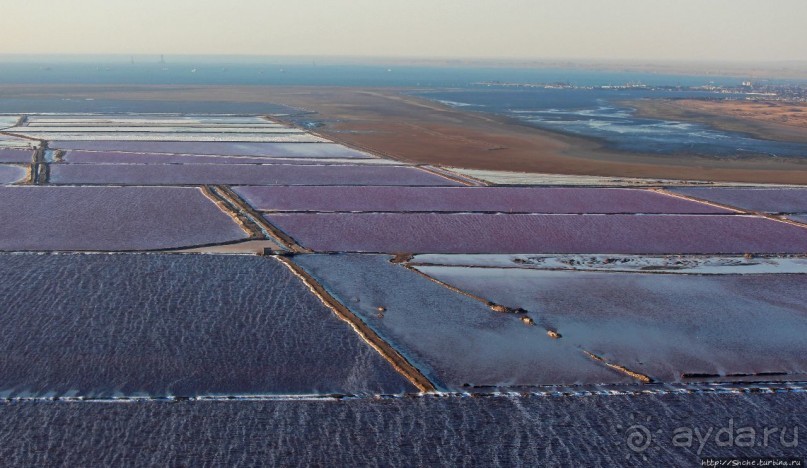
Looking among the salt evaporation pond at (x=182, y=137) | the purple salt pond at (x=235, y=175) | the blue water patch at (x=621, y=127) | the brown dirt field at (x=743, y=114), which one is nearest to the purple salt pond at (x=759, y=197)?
the purple salt pond at (x=235, y=175)

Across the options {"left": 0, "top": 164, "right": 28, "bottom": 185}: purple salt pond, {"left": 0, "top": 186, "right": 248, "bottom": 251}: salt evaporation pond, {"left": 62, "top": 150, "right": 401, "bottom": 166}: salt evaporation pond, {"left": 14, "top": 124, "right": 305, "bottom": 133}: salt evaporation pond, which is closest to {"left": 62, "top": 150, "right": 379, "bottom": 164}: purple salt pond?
{"left": 62, "top": 150, "right": 401, "bottom": 166}: salt evaporation pond

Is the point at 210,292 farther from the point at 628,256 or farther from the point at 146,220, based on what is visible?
the point at 628,256

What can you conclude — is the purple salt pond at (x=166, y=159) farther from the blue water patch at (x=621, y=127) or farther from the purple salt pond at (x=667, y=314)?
the blue water patch at (x=621, y=127)

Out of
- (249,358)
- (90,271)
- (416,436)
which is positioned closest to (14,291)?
(90,271)

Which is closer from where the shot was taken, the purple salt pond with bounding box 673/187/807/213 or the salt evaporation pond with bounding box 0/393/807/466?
the salt evaporation pond with bounding box 0/393/807/466

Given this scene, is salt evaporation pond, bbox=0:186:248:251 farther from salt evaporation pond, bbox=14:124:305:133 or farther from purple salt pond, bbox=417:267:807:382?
salt evaporation pond, bbox=14:124:305:133

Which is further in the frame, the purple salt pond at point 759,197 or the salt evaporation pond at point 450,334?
the purple salt pond at point 759,197

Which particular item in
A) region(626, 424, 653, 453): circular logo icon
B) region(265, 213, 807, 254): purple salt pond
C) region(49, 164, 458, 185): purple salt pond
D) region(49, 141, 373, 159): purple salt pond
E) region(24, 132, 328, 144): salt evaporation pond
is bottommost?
region(626, 424, 653, 453): circular logo icon
